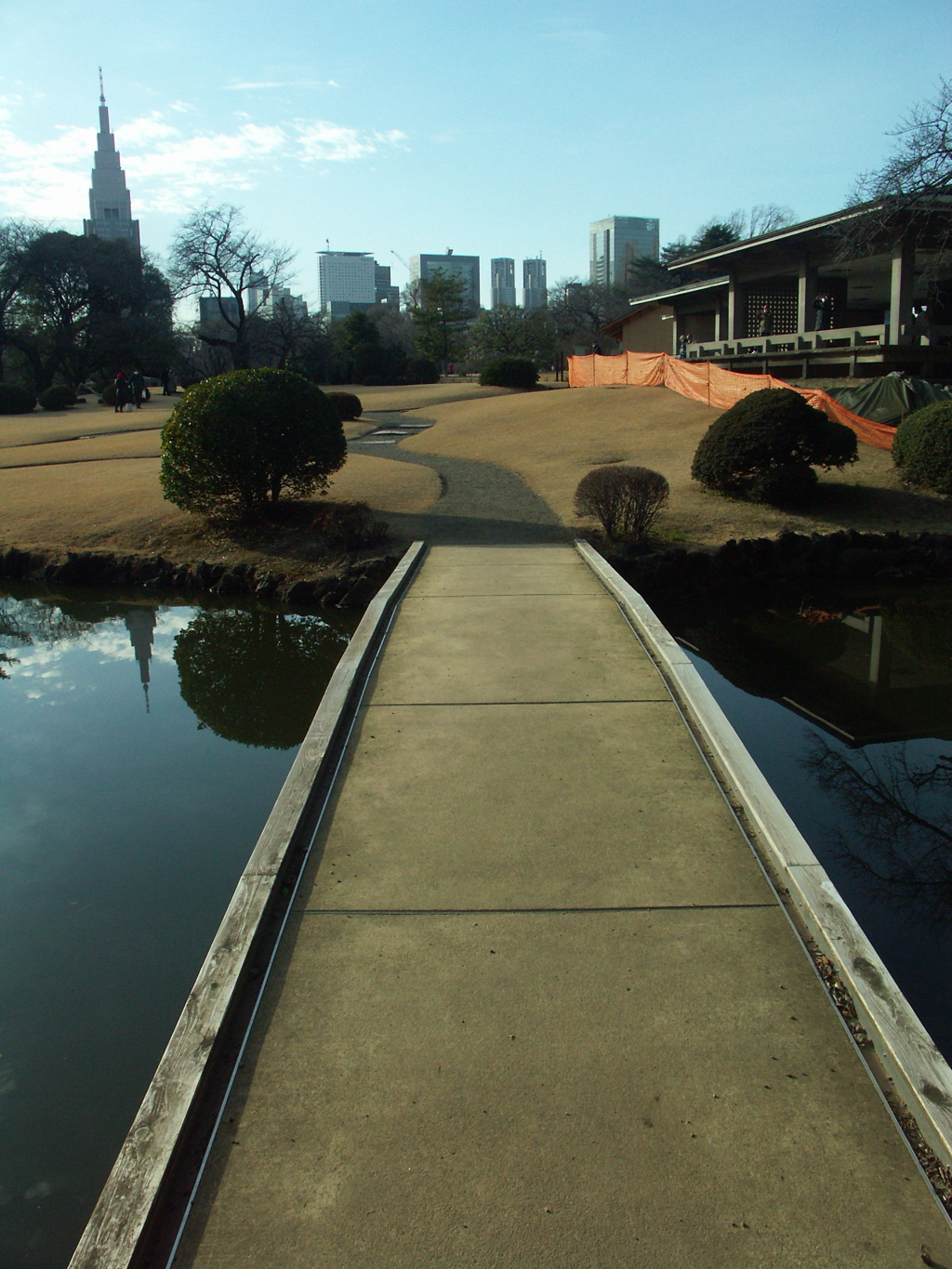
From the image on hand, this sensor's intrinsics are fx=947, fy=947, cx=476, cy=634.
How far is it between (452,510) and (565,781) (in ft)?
35.5

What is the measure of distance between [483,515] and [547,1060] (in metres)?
12.5

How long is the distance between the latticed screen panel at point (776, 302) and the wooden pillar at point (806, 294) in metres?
4.39

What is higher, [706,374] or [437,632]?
[706,374]

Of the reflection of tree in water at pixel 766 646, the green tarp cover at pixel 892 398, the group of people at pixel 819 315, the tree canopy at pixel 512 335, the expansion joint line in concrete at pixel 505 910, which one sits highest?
the tree canopy at pixel 512 335

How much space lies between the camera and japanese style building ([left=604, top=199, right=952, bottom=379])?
22672 mm

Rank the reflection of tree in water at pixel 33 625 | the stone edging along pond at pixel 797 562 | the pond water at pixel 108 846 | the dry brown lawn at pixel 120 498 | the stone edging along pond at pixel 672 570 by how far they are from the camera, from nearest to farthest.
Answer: the pond water at pixel 108 846 < the reflection of tree in water at pixel 33 625 < the stone edging along pond at pixel 672 570 < the stone edging along pond at pixel 797 562 < the dry brown lawn at pixel 120 498

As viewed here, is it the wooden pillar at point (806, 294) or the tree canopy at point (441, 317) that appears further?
the tree canopy at point (441, 317)

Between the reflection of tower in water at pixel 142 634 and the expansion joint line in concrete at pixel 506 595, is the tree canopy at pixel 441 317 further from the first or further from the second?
the expansion joint line in concrete at pixel 506 595

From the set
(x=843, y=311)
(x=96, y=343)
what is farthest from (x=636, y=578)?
(x=96, y=343)

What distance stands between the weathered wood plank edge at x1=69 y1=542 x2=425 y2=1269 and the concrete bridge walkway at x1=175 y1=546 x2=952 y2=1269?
0.48 ft

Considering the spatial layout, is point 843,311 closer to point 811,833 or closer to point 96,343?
point 811,833

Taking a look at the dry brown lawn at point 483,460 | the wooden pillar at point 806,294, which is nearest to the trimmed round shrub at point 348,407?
the dry brown lawn at point 483,460

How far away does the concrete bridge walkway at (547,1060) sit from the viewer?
8.04ft

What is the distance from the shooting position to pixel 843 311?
31.5m
